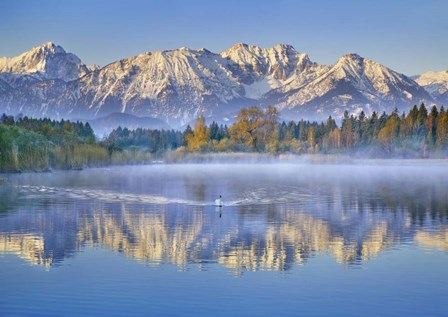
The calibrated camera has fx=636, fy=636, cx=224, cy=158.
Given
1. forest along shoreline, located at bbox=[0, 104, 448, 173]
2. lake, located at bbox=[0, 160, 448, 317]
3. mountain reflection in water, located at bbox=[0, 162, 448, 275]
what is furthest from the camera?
forest along shoreline, located at bbox=[0, 104, 448, 173]

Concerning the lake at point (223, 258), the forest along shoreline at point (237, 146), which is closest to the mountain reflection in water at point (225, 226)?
the lake at point (223, 258)

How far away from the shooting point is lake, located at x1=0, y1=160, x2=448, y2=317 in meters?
19.8

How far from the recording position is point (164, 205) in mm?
48156

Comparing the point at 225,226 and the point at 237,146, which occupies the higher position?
the point at 237,146

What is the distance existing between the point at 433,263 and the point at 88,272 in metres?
13.5

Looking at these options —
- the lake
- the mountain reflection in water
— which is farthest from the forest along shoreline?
the lake

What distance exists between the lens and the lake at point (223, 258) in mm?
19766

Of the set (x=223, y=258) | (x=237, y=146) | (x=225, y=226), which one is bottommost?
(x=223, y=258)

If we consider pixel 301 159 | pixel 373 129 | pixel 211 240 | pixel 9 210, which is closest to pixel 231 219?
pixel 211 240

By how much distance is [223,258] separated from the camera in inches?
1033

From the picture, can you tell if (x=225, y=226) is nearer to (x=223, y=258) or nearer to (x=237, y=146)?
(x=223, y=258)

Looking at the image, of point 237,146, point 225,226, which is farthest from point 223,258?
point 237,146

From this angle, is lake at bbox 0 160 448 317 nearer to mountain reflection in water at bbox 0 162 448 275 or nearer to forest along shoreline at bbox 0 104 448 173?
mountain reflection in water at bbox 0 162 448 275

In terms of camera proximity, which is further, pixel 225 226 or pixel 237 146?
pixel 237 146
